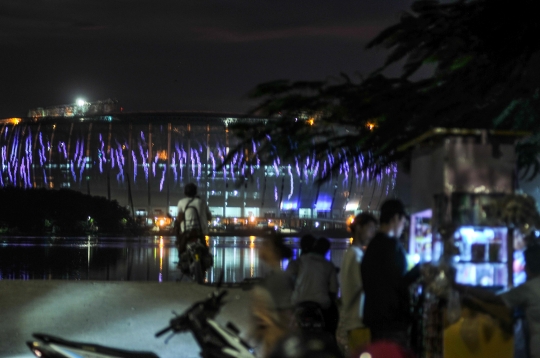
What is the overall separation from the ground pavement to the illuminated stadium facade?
271ft

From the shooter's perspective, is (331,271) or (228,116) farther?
(228,116)

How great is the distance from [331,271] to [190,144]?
86.9 metres

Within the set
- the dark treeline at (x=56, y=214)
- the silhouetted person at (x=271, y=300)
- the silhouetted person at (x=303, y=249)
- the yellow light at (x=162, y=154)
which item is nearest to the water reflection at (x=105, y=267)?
the silhouetted person at (x=303, y=249)

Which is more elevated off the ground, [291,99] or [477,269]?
[291,99]

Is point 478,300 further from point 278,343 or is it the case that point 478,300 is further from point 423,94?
point 423,94

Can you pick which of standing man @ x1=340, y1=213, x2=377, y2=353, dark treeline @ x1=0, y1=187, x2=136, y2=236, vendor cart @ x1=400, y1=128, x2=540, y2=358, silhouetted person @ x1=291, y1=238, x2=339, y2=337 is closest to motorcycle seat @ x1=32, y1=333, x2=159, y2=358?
standing man @ x1=340, y1=213, x2=377, y2=353

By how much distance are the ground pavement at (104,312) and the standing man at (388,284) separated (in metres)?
2.95

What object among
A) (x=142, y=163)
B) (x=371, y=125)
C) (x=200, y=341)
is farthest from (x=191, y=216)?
(x=142, y=163)

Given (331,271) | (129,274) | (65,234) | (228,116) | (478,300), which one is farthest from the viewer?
(228,116)

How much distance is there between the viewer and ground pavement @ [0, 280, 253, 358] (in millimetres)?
7977

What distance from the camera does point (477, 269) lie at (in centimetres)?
446

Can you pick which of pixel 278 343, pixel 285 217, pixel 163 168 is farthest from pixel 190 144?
pixel 278 343

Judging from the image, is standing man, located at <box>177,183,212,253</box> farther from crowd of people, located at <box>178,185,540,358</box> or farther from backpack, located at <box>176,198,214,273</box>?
crowd of people, located at <box>178,185,540,358</box>

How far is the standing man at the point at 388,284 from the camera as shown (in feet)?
16.5
